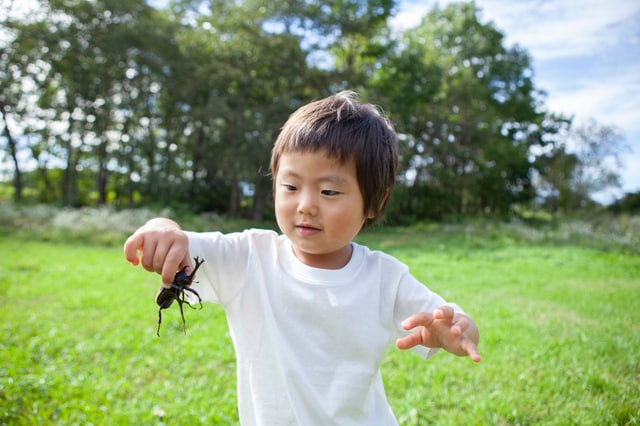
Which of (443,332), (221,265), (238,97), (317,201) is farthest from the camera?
(238,97)

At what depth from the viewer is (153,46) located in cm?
1923

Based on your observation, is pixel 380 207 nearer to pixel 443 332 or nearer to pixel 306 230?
pixel 306 230

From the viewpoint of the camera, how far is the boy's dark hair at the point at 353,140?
Answer: 1.46 metres

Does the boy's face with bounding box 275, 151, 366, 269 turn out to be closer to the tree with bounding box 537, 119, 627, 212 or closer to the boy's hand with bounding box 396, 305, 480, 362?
the boy's hand with bounding box 396, 305, 480, 362

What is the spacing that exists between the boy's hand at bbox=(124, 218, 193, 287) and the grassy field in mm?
1891

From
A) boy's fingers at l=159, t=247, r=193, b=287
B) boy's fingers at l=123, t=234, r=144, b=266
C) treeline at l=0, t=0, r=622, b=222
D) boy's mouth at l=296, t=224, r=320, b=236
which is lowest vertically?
boy's fingers at l=159, t=247, r=193, b=287

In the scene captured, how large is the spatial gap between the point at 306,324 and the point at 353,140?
639mm

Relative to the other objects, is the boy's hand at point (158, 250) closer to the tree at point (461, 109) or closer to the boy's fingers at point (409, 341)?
the boy's fingers at point (409, 341)

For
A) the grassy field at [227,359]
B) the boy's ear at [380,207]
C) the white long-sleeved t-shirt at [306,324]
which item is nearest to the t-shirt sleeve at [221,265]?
the white long-sleeved t-shirt at [306,324]

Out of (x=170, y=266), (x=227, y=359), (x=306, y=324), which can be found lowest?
(x=227, y=359)

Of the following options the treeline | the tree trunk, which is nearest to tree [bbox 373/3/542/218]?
the treeline

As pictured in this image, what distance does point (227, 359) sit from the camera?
12.3 ft

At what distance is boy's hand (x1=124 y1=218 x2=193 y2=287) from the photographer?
1.23 metres

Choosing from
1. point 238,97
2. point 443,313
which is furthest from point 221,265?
point 238,97
